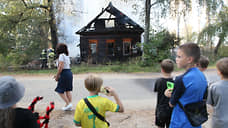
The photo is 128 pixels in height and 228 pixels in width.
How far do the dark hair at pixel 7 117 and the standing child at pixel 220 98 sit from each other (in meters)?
2.37

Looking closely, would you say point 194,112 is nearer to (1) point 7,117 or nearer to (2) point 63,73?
(1) point 7,117

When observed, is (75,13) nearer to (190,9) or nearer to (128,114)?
(190,9)

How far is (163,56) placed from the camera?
13102mm

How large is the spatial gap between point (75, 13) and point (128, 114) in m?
13.4

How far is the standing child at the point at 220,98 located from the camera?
219cm

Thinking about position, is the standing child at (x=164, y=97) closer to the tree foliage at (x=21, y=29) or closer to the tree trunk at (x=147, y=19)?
the tree trunk at (x=147, y=19)

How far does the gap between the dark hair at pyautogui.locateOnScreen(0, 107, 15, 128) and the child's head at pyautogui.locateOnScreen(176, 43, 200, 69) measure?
6.09ft

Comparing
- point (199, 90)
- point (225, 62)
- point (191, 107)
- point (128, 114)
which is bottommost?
point (128, 114)

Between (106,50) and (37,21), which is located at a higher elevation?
(37,21)

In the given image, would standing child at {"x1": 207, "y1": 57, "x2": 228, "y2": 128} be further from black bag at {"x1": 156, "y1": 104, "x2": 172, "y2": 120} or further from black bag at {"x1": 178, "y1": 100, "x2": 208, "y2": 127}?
black bag at {"x1": 156, "y1": 104, "x2": 172, "y2": 120}

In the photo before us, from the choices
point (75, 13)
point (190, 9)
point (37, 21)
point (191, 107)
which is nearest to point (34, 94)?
point (191, 107)

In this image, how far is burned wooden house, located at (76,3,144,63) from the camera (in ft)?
59.4

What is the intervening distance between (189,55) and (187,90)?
419mm

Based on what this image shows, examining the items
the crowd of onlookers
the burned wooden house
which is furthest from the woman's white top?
the burned wooden house
